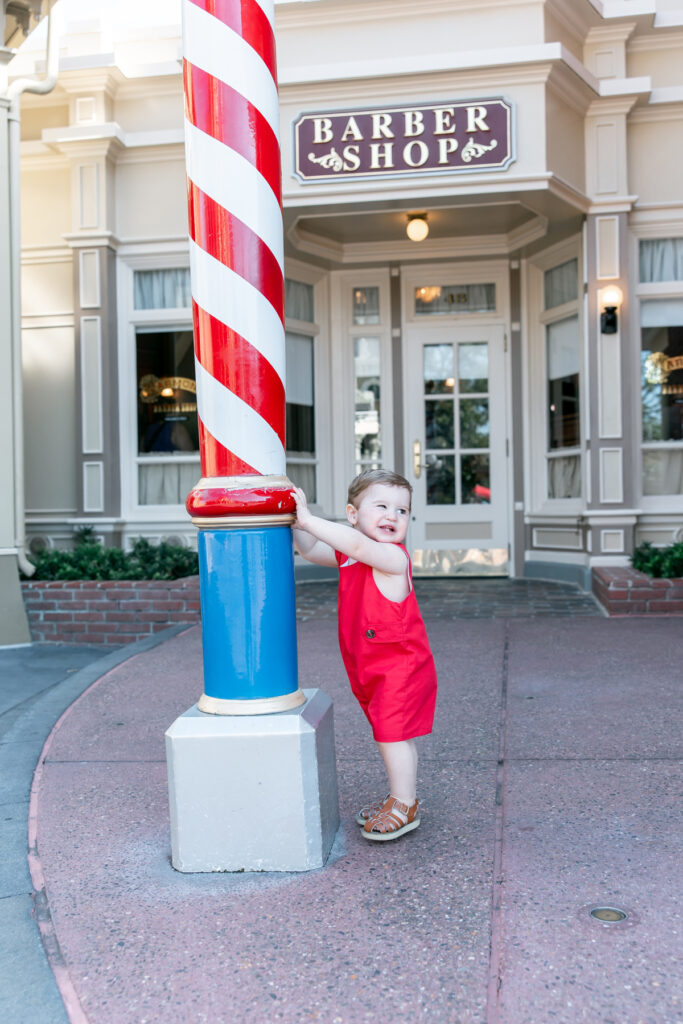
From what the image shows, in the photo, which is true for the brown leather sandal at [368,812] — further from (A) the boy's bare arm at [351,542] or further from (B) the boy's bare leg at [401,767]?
(A) the boy's bare arm at [351,542]

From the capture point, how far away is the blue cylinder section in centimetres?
238

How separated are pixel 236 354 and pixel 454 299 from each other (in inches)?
262

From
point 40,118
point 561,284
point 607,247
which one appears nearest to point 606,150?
point 607,247

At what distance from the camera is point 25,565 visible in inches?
251

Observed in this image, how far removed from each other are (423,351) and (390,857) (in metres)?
6.77

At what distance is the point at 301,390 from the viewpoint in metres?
8.62

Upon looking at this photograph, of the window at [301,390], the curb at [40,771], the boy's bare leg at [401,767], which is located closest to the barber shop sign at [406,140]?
the window at [301,390]

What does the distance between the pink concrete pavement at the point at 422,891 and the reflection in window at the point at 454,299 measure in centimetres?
546

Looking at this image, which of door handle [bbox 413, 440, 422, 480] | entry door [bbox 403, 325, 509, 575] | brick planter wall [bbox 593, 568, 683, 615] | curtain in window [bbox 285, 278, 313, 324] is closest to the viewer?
brick planter wall [bbox 593, 568, 683, 615]

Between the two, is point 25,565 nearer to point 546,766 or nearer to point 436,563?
point 436,563

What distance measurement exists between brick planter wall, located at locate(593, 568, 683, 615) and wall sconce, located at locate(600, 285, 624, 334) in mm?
2244

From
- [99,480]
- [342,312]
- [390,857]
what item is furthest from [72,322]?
[390,857]

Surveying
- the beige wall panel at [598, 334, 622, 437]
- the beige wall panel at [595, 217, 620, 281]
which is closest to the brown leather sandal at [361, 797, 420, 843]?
the beige wall panel at [598, 334, 622, 437]

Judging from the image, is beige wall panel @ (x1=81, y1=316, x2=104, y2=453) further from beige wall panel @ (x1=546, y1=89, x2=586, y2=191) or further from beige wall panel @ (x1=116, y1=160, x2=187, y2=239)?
beige wall panel @ (x1=546, y1=89, x2=586, y2=191)
